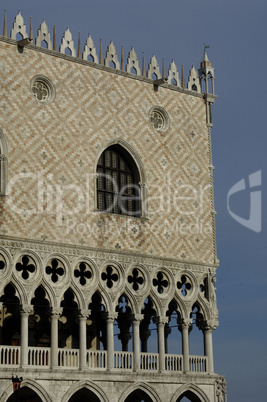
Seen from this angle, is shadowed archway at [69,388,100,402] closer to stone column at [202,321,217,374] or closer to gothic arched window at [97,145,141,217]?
stone column at [202,321,217,374]

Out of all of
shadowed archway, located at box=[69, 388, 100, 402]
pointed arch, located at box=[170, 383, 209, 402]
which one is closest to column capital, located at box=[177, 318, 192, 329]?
pointed arch, located at box=[170, 383, 209, 402]

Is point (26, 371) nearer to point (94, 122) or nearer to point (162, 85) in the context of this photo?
point (94, 122)

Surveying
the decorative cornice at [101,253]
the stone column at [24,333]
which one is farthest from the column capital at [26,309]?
the decorative cornice at [101,253]

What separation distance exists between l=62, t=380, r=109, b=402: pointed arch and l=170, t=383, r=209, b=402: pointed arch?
9.51 ft

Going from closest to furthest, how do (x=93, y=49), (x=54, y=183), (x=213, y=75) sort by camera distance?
(x=54, y=183), (x=93, y=49), (x=213, y=75)

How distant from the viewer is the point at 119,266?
27.9 metres

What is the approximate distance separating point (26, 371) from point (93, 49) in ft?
34.1

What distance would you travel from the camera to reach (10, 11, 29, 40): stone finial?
26625 mm

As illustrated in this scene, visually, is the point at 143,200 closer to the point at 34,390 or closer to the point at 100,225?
the point at 100,225

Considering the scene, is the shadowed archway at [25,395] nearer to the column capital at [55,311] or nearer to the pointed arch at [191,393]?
the column capital at [55,311]

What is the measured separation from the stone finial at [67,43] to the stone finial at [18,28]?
58.8 inches

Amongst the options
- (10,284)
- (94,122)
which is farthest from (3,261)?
(94,122)

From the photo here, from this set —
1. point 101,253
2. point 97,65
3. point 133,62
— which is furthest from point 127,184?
point 133,62

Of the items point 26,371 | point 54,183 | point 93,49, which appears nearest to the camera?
point 26,371
